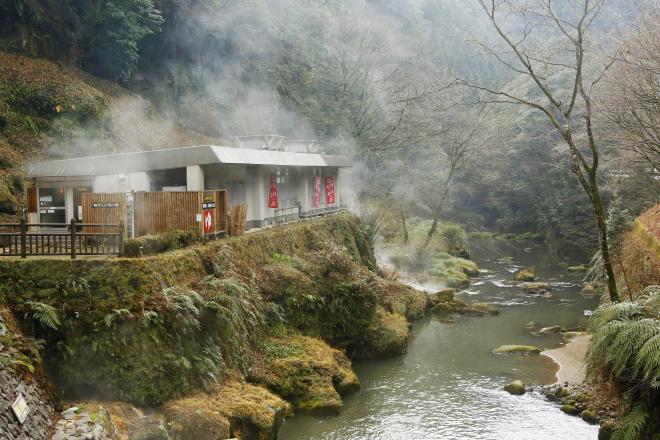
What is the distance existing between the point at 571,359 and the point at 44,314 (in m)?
16.7

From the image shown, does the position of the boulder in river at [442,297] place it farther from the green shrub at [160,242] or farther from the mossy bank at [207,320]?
the green shrub at [160,242]

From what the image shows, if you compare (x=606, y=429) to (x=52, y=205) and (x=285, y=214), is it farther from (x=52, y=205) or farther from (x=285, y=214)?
(x=52, y=205)

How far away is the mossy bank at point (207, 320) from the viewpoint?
1242 centimetres

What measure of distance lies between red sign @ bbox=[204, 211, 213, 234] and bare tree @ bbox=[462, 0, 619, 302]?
27.8 ft

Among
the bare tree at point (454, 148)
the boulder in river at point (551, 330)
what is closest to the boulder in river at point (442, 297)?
the boulder in river at point (551, 330)

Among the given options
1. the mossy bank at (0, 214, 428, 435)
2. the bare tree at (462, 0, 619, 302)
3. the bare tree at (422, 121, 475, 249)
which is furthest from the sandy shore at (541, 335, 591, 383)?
the bare tree at (422, 121, 475, 249)

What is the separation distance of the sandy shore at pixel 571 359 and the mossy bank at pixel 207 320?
5.38 m

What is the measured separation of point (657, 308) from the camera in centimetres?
1330

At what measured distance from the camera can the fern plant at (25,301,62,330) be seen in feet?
39.3

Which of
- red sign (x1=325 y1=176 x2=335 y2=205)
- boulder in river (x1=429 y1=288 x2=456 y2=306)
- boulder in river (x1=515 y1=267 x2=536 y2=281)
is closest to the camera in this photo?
boulder in river (x1=429 y1=288 x2=456 y2=306)

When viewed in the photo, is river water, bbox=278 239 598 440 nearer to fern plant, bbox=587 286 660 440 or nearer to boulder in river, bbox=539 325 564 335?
boulder in river, bbox=539 325 564 335

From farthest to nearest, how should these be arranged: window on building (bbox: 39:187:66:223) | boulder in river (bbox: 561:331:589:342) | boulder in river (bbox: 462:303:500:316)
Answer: boulder in river (bbox: 462:303:500:316) < boulder in river (bbox: 561:331:589:342) < window on building (bbox: 39:187:66:223)

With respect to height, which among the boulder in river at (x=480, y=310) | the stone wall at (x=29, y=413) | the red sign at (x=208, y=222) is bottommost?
the boulder in river at (x=480, y=310)

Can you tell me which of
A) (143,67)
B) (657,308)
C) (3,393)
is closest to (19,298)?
(3,393)
